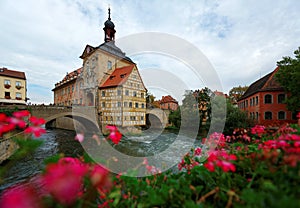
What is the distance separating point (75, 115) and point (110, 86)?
5.30m

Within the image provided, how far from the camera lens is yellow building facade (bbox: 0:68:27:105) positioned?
21672mm

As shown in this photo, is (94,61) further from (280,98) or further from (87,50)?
(280,98)

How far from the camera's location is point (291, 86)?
12828 millimetres

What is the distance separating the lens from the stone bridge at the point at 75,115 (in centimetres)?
1336

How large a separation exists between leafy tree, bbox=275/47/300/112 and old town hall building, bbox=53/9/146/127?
49.5 feet

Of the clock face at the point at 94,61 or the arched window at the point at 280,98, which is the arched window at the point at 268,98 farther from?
the clock face at the point at 94,61

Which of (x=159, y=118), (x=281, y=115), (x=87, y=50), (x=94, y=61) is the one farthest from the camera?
(x=159, y=118)

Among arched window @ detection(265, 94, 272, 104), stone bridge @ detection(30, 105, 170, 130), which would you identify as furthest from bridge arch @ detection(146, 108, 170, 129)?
arched window @ detection(265, 94, 272, 104)

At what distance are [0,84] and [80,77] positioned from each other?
12358 millimetres

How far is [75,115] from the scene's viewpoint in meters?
16.1

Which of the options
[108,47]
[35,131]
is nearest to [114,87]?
[108,47]

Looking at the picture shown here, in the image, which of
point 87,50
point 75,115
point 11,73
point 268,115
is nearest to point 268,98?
point 268,115

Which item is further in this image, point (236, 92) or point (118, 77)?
point (236, 92)

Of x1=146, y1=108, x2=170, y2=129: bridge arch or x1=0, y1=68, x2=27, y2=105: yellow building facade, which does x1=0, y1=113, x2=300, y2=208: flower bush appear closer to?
x1=146, y1=108, x2=170, y2=129: bridge arch
